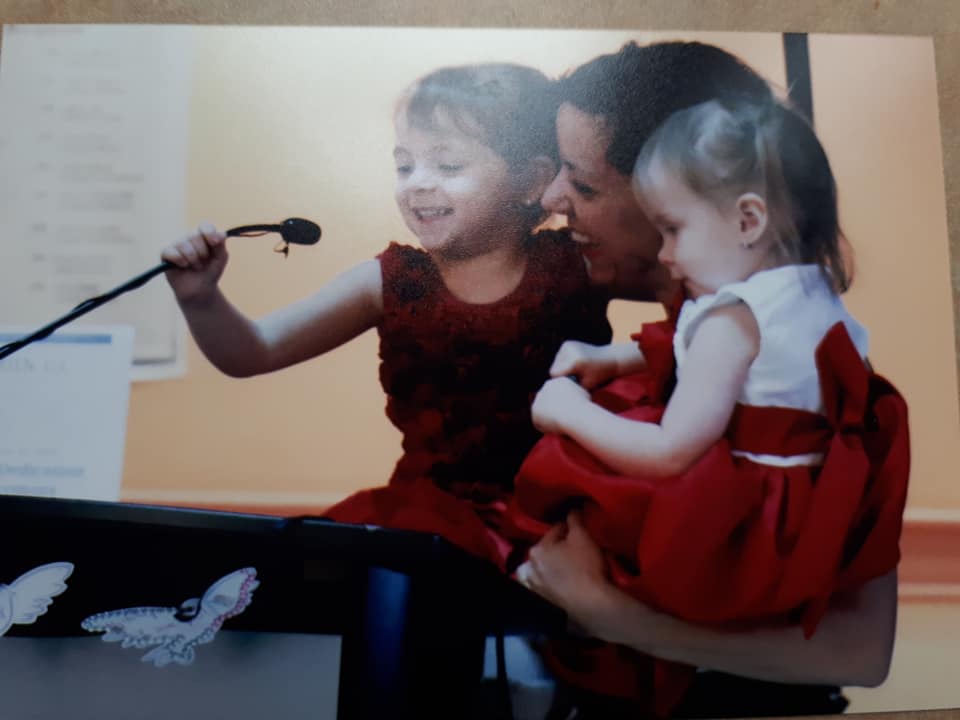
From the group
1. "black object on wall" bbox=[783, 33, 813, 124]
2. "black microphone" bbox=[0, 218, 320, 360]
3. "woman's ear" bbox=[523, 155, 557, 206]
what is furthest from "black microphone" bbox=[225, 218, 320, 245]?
Result: "black object on wall" bbox=[783, 33, 813, 124]

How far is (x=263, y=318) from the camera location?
34.1 inches

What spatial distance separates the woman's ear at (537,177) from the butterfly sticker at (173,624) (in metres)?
0.51

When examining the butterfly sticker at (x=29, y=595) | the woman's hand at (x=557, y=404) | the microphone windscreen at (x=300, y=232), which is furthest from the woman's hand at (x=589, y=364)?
the butterfly sticker at (x=29, y=595)

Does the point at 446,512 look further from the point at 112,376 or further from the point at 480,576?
the point at 112,376

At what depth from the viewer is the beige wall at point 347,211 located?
2.77 feet

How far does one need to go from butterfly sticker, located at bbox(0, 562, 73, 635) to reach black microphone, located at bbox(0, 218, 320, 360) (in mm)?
248

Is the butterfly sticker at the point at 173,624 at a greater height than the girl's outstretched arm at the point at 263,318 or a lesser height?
lesser

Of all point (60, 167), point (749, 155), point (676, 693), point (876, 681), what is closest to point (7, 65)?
point (60, 167)

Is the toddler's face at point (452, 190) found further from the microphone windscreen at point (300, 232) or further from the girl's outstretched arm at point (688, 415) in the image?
the girl's outstretched arm at point (688, 415)

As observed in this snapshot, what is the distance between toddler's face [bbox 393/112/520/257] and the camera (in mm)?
888

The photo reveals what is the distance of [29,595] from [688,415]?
0.67m

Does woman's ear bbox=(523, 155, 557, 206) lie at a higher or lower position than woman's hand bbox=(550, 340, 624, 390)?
higher

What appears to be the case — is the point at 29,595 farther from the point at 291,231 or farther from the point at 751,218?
the point at 751,218

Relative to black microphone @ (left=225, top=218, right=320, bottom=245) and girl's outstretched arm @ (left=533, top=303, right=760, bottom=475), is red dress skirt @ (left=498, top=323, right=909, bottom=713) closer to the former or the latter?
girl's outstretched arm @ (left=533, top=303, right=760, bottom=475)
